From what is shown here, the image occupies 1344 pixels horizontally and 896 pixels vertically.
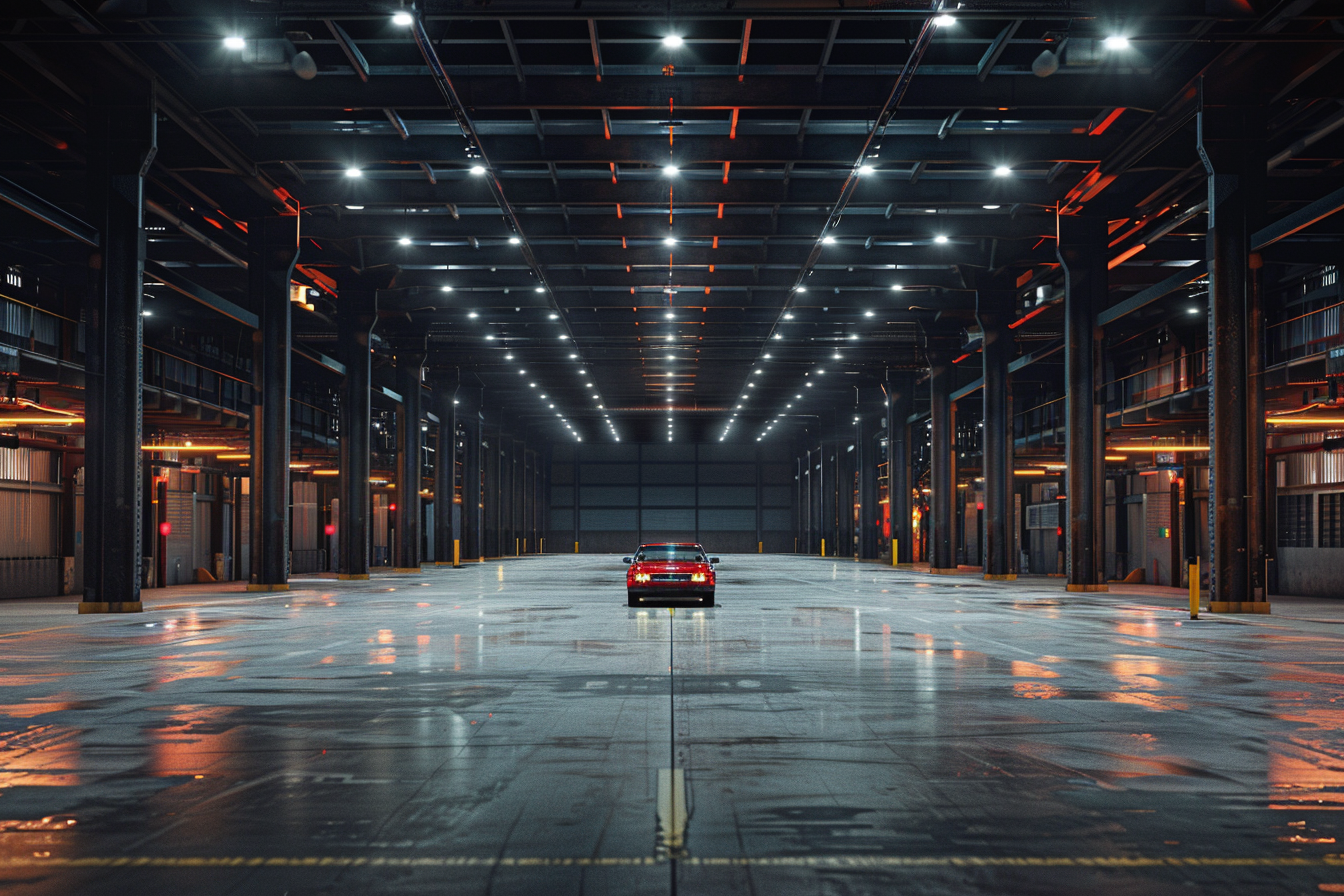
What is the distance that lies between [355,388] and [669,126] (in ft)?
63.2

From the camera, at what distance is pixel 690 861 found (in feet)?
17.0

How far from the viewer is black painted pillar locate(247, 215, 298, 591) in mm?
32156

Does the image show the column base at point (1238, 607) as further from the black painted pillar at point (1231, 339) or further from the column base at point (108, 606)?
the column base at point (108, 606)

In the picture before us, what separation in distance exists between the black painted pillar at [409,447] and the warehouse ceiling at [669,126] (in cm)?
1198

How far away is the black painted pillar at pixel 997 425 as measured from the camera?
40000 millimetres

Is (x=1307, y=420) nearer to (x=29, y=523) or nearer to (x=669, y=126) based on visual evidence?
(x=669, y=126)

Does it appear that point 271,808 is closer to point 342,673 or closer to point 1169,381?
point 342,673

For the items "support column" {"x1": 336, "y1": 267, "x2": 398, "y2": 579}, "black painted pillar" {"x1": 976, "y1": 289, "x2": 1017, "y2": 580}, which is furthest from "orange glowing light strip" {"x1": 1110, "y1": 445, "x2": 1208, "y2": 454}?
"support column" {"x1": 336, "y1": 267, "x2": 398, "y2": 579}

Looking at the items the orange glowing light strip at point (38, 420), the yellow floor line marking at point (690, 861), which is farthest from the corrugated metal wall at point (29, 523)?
the yellow floor line marking at point (690, 861)

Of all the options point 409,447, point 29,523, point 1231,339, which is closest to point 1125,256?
point 1231,339

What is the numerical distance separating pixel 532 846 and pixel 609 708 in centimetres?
444

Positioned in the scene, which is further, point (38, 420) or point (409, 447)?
point (409, 447)

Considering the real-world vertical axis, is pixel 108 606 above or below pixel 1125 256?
below

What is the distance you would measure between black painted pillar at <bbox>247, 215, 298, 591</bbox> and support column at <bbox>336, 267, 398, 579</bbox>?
7.13m
